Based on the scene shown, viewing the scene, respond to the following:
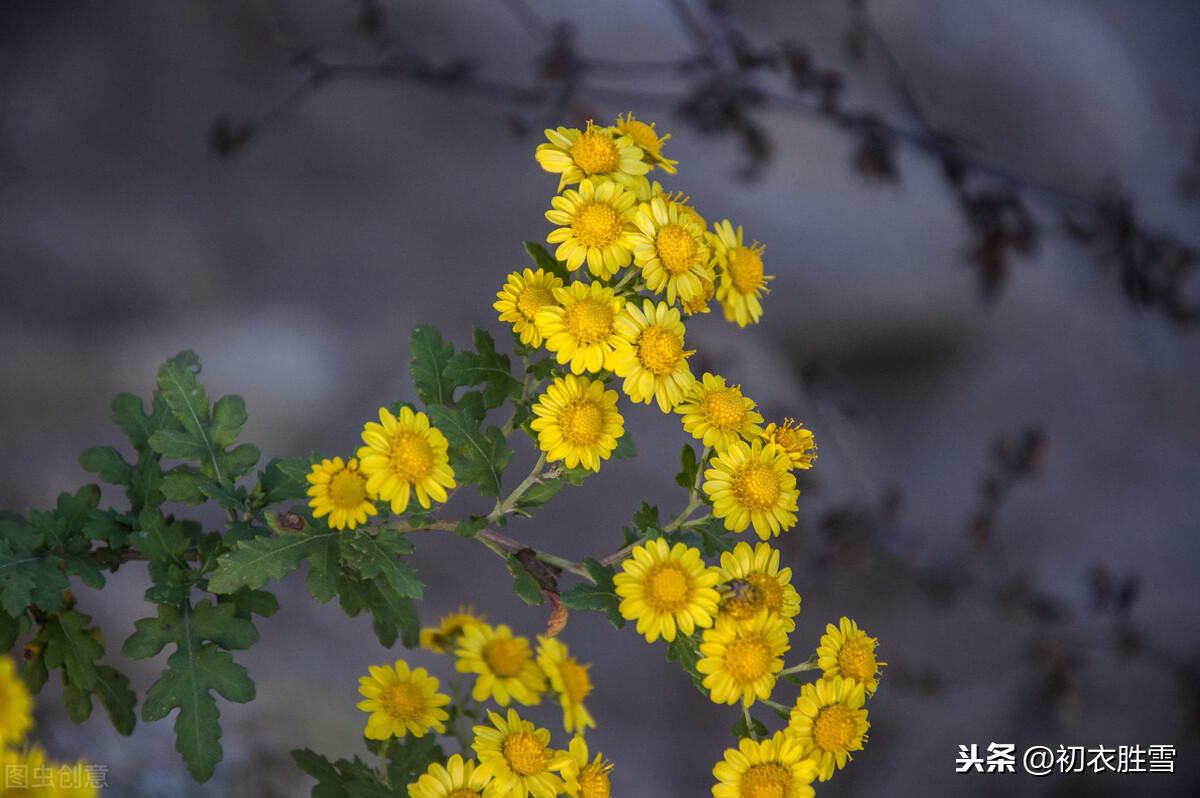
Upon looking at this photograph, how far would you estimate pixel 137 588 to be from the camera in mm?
1962

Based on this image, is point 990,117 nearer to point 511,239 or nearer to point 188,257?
point 511,239

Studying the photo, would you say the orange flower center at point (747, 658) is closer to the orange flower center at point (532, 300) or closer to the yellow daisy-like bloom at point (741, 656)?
the yellow daisy-like bloom at point (741, 656)

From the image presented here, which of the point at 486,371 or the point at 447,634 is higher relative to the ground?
the point at 486,371

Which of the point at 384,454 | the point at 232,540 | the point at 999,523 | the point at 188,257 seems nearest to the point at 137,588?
the point at 188,257

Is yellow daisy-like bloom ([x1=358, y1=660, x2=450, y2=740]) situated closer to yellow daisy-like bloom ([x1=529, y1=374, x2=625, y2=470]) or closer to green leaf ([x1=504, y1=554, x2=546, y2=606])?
green leaf ([x1=504, y1=554, x2=546, y2=606])

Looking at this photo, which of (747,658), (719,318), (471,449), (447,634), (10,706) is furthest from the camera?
(719,318)

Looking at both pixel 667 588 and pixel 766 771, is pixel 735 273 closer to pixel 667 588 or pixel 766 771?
pixel 667 588

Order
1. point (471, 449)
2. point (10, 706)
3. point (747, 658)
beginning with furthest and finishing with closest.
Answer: point (471, 449) < point (747, 658) < point (10, 706)

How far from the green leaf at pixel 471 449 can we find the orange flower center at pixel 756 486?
0.23 m

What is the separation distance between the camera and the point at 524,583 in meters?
0.84

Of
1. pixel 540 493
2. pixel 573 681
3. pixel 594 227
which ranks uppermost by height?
pixel 594 227

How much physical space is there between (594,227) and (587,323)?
0.36ft

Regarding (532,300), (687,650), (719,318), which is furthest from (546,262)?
(719,318)

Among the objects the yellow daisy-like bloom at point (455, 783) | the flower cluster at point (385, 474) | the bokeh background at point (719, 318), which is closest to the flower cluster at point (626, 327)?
the flower cluster at point (385, 474)
